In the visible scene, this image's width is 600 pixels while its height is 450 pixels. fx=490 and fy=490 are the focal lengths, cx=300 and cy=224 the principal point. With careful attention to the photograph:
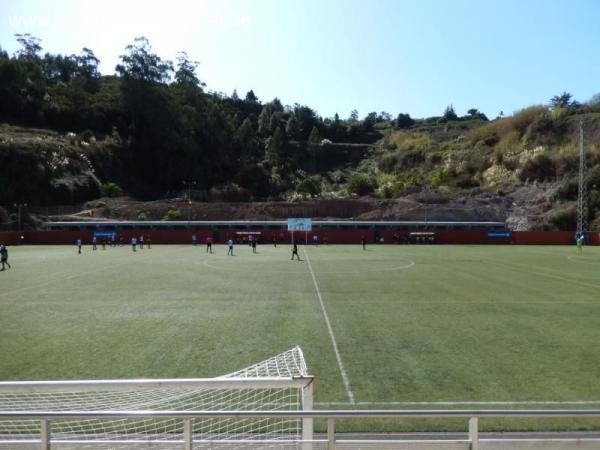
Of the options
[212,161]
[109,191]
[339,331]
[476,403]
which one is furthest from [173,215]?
[476,403]

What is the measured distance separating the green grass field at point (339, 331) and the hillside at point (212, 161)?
200 ft

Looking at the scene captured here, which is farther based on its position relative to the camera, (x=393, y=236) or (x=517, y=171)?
(x=517, y=171)

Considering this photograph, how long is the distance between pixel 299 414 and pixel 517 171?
105826mm

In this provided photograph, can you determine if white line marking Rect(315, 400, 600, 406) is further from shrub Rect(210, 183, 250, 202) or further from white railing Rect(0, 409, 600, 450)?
shrub Rect(210, 183, 250, 202)

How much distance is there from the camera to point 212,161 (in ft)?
399

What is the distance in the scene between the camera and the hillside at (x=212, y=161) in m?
85.0

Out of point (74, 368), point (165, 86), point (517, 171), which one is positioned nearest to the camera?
point (74, 368)

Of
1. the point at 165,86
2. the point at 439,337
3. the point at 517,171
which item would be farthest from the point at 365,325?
the point at 165,86

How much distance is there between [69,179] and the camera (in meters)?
90.9

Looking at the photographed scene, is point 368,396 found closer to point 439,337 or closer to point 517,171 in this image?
point 439,337

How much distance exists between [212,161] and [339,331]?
4425 inches

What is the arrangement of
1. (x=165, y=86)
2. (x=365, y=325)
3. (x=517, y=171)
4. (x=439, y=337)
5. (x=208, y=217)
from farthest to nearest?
(x=165, y=86) → (x=517, y=171) → (x=208, y=217) → (x=365, y=325) → (x=439, y=337)

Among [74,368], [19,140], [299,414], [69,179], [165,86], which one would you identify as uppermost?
[165,86]

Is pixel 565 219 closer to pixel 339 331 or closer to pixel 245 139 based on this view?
pixel 339 331
